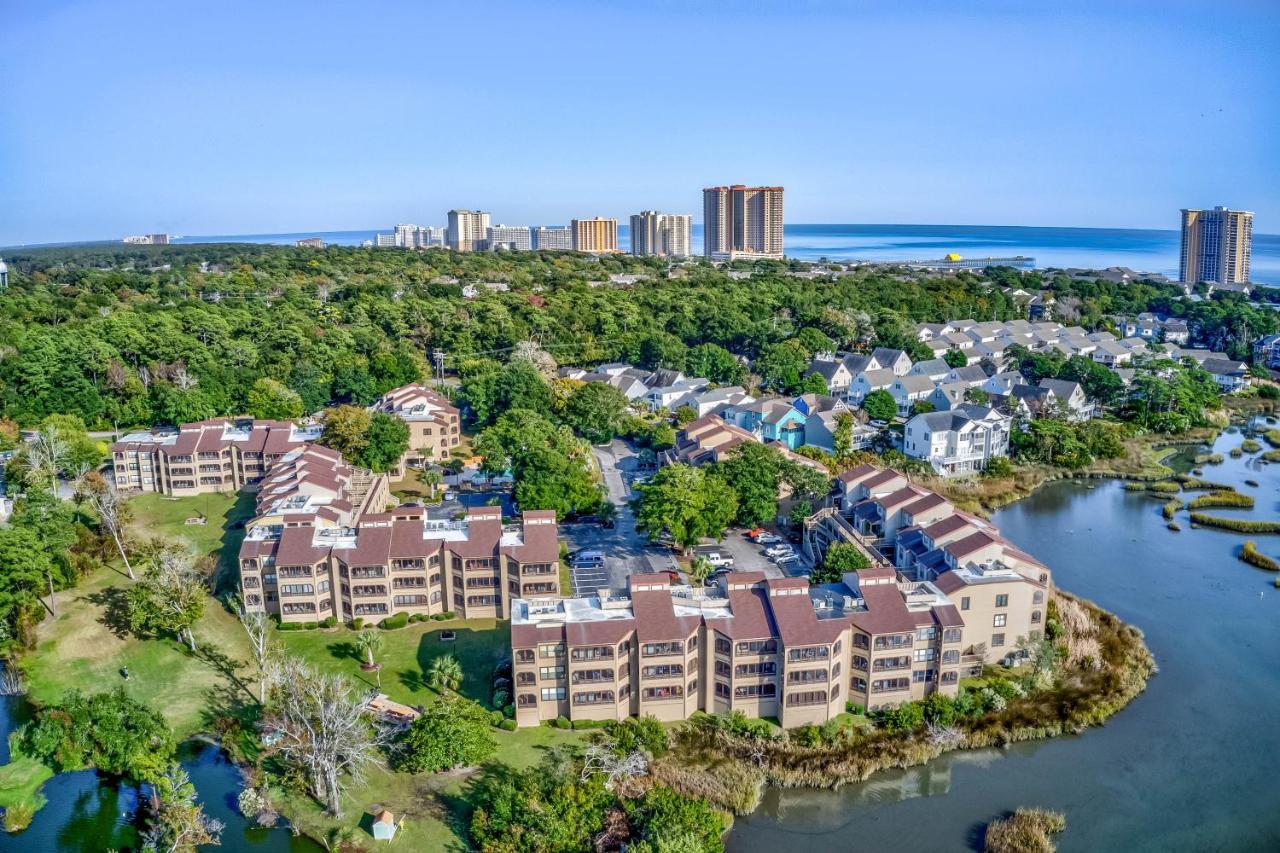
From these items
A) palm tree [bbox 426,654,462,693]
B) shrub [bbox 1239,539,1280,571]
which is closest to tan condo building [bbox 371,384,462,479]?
Answer: palm tree [bbox 426,654,462,693]

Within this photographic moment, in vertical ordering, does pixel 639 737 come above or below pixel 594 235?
below

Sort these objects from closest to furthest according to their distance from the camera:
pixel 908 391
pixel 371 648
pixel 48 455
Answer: pixel 371 648
pixel 48 455
pixel 908 391

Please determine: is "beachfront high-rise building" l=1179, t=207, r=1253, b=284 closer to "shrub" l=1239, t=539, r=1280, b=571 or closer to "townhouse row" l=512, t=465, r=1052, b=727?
"shrub" l=1239, t=539, r=1280, b=571

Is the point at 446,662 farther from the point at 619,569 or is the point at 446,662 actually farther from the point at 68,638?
the point at 68,638

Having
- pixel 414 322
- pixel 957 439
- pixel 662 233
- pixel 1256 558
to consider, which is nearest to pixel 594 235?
pixel 662 233

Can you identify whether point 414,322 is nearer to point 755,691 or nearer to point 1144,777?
point 755,691

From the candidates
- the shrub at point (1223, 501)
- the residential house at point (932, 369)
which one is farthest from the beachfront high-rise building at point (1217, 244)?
the shrub at point (1223, 501)
